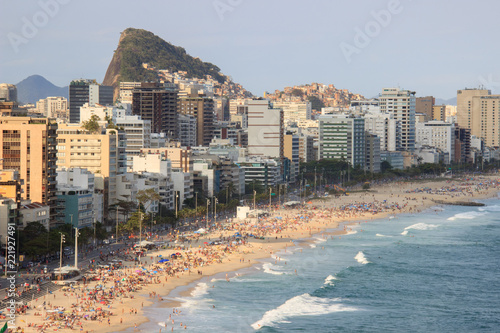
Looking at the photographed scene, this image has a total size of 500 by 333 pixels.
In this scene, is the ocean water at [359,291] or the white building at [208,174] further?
the white building at [208,174]

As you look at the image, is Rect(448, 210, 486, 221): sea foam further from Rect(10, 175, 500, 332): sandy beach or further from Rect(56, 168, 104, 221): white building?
Rect(56, 168, 104, 221): white building

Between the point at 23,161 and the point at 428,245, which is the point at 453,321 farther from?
the point at 23,161

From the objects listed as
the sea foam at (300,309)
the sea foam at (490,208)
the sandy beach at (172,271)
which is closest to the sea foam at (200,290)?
the sandy beach at (172,271)

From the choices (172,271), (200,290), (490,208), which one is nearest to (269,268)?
(172,271)

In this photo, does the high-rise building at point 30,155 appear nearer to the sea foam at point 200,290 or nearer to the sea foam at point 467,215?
the sea foam at point 200,290

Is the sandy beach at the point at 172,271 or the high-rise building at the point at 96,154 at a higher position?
the high-rise building at the point at 96,154

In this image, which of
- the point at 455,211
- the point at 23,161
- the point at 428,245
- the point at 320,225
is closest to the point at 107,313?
the point at 23,161

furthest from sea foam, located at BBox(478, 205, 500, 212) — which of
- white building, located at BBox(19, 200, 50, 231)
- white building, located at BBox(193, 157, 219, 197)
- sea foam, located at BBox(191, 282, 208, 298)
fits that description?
white building, located at BBox(19, 200, 50, 231)
